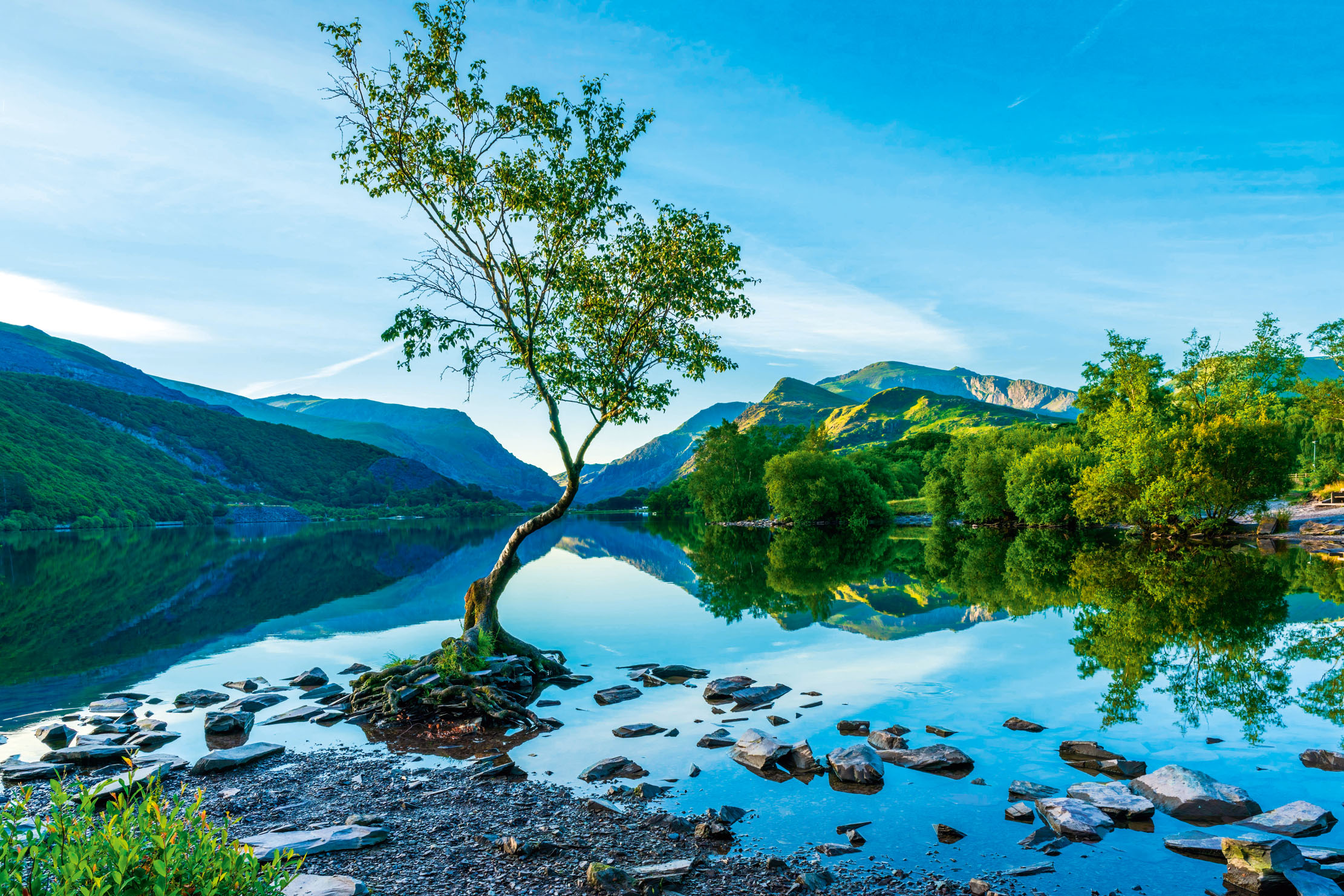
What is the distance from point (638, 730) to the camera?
14.1 metres

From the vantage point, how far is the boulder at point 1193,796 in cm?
952

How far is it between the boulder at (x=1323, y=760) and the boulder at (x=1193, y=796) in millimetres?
2504

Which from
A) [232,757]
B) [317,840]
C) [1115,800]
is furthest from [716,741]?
[232,757]

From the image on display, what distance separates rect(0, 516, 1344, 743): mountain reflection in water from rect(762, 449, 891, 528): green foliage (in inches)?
1119

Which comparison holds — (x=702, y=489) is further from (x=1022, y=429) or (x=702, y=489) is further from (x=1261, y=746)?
(x=1261, y=746)

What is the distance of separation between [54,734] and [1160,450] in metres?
69.3

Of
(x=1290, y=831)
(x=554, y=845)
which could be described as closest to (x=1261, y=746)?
(x=1290, y=831)

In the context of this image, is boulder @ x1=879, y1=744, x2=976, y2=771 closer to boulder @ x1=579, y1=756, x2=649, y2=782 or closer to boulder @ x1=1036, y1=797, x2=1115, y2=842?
boulder @ x1=1036, y1=797, x2=1115, y2=842

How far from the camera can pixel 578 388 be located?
72.6 ft

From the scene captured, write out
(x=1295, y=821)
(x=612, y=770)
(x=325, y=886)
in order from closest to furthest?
(x=325, y=886)
(x=1295, y=821)
(x=612, y=770)

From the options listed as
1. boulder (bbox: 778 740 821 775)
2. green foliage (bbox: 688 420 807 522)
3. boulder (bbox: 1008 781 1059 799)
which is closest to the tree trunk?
boulder (bbox: 778 740 821 775)

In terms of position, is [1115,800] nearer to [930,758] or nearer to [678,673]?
[930,758]

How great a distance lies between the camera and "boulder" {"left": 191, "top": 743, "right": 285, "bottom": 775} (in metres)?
12.0

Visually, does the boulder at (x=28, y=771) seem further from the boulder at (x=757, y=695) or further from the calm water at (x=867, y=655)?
the boulder at (x=757, y=695)
